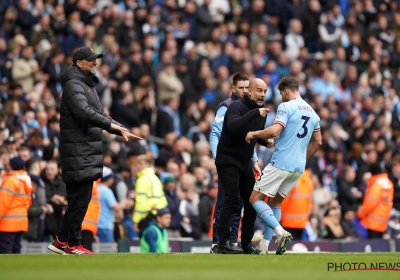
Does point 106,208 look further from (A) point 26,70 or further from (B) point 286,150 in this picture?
(B) point 286,150

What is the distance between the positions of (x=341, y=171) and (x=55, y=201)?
8.90m

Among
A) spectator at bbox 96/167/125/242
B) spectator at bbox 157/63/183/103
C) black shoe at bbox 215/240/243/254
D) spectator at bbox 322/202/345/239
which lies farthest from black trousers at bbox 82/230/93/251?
spectator at bbox 157/63/183/103

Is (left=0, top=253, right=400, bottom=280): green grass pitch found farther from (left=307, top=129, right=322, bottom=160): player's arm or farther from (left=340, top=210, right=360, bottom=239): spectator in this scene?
(left=340, top=210, right=360, bottom=239): spectator

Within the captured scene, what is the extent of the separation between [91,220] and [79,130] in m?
3.49

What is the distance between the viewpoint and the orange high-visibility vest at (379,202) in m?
21.7

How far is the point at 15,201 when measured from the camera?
1716 centimetres

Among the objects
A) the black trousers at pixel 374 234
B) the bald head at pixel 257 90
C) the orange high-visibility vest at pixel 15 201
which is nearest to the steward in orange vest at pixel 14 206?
the orange high-visibility vest at pixel 15 201

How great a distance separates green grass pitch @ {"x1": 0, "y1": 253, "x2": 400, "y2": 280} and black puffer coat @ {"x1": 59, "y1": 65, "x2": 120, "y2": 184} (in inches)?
43.7

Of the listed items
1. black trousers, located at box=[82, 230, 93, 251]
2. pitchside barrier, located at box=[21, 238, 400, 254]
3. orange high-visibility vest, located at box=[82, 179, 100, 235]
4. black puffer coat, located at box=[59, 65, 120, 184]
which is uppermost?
black puffer coat, located at box=[59, 65, 120, 184]

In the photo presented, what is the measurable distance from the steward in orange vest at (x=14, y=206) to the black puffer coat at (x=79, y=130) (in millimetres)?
2912

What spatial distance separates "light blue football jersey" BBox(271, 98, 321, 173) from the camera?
1441 cm

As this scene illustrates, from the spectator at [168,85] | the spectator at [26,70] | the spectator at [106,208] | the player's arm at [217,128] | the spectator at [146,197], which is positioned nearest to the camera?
the player's arm at [217,128]

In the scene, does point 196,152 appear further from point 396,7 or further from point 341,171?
point 396,7

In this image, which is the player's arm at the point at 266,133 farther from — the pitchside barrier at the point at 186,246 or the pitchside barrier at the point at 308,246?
the pitchside barrier at the point at 186,246
